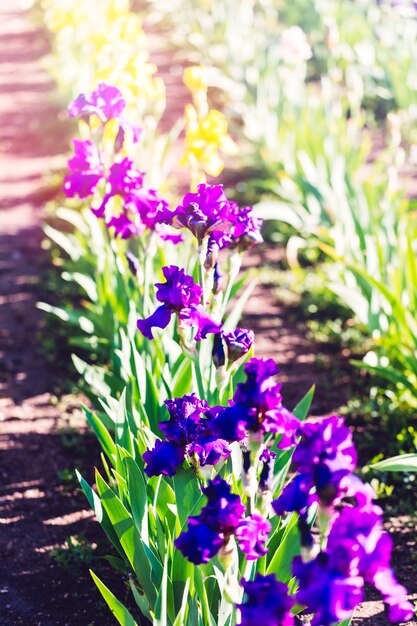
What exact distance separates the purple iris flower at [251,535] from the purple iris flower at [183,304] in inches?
20.8

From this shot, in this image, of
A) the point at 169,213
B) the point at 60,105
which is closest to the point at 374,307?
the point at 169,213

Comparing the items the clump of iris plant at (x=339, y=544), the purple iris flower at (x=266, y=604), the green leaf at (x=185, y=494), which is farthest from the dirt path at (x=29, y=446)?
the clump of iris plant at (x=339, y=544)

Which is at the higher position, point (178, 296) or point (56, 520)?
point (178, 296)

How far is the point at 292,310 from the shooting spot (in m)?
3.93

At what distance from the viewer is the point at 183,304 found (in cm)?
179

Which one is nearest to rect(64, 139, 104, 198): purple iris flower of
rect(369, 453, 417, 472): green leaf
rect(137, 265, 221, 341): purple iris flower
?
rect(137, 265, 221, 341): purple iris flower

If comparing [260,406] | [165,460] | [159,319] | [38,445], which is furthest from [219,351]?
[38,445]

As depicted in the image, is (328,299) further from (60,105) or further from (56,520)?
(60,105)

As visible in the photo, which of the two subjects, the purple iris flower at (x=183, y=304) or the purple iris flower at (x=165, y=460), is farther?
the purple iris flower at (x=183, y=304)

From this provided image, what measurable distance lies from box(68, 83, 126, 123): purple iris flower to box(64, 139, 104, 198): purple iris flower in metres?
0.11

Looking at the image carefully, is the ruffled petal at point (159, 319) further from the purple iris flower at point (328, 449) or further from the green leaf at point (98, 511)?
the purple iris flower at point (328, 449)

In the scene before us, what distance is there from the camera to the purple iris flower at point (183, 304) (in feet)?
5.83

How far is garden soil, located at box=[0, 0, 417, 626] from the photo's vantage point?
220cm

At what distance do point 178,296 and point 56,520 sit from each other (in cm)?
115
